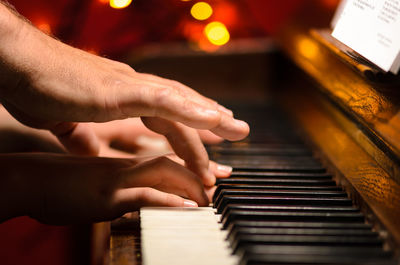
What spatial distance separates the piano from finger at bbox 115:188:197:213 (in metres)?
0.03

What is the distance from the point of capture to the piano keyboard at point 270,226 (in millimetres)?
795

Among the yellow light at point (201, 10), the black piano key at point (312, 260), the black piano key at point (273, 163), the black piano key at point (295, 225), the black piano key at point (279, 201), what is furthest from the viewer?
the yellow light at point (201, 10)

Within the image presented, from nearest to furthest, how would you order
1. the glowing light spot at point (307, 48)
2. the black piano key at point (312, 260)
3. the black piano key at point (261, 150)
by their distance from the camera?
the black piano key at point (312, 260) < the black piano key at point (261, 150) < the glowing light spot at point (307, 48)

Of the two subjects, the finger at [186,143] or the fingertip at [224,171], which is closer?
the finger at [186,143]

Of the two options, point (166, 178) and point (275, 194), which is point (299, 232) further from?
point (166, 178)

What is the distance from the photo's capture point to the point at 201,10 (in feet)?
10.5

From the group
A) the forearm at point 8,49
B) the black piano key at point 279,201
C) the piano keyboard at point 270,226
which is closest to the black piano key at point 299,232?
the piano keyboard at point 270,226

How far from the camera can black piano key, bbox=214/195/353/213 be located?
101cm

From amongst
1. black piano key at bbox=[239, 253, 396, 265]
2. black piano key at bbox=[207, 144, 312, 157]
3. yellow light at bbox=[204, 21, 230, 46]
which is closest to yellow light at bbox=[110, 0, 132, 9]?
yellow light at bbox=[204, 21, 230, 46]

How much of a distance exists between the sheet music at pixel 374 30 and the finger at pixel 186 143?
0.40 m

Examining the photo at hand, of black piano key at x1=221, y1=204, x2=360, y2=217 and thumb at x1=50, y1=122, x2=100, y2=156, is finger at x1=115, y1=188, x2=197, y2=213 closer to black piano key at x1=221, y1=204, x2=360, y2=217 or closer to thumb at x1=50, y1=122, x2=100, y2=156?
black piano key at x1=221, y1=204, x2=360, y2=217

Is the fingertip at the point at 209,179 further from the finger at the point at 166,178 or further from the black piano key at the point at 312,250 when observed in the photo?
the black piano key at the point at 312,250

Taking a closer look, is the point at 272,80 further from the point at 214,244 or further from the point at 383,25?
the point at 214,244

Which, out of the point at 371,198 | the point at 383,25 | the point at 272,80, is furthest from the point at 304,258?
the point at 272,80
